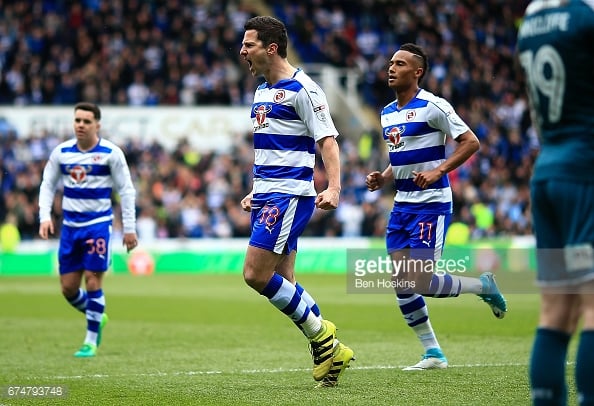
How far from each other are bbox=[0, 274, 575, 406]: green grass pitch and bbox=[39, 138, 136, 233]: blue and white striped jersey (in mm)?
1413

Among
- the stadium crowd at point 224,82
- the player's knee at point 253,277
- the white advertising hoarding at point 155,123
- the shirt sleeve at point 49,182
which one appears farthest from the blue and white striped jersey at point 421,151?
the white advertising hoarding at point 155,123

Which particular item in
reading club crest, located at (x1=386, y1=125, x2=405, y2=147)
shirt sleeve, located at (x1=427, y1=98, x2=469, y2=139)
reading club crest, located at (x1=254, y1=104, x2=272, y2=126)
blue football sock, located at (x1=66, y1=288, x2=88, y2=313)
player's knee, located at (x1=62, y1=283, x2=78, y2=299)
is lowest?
blue football sock, located at (x1=66, y1=288, x2=88, y2=313)

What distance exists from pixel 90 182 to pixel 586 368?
24.7 feet

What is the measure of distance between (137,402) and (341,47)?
28830 millimetres

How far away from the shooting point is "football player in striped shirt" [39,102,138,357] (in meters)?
11.2

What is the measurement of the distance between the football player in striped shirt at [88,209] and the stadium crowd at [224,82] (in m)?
15.8

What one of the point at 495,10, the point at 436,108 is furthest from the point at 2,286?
the point at 495,10

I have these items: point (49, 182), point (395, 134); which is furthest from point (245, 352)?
point (395, 134)

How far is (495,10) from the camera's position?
37.9 meters

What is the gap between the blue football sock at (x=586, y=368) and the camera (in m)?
4.64

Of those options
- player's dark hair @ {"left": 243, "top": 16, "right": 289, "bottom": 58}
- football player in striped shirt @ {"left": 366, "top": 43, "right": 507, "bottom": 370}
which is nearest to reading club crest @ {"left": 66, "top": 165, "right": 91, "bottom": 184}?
football player in striped shirt @ {"left": 366, "top": 43, "right": 507, "bottom": 370}

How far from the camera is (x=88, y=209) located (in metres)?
11.3

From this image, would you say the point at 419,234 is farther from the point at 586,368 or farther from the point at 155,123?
the point at 155,123

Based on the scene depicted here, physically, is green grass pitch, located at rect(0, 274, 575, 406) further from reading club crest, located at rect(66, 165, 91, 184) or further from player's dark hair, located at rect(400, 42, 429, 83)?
player's dark hair, located at rect(400, 42, 429, 83)
